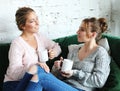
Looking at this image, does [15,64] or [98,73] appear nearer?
[98,73]

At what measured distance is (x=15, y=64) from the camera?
6.88 feet

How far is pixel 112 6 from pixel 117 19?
172 millimetres

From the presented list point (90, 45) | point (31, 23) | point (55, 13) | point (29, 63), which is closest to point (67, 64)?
point (90, 45)

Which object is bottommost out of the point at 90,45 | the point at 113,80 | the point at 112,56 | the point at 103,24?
the point at 113,80

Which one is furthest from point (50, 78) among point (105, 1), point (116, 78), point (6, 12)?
point (105, 1)

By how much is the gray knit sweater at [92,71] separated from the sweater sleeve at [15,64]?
39 centimetres

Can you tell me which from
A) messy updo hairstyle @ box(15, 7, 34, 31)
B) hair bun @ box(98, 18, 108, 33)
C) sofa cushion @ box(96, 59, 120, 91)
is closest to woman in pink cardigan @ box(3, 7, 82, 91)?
messy updo hairstyle @ box(15, 7, 34, 31)

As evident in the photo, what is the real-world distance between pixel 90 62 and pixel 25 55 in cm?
53

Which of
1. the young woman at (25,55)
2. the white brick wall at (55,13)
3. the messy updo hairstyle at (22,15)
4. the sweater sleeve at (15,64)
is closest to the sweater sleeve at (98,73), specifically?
the young woman at (25,55)

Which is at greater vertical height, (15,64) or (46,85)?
(15,64)

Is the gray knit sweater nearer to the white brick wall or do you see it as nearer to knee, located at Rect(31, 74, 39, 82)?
knee, located at Rect(31, 74, 39, 82)

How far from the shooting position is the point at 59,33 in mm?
2877

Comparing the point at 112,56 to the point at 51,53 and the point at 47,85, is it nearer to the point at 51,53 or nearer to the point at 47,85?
the point at 51,53

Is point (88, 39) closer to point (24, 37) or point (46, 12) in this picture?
point (24, 37)
